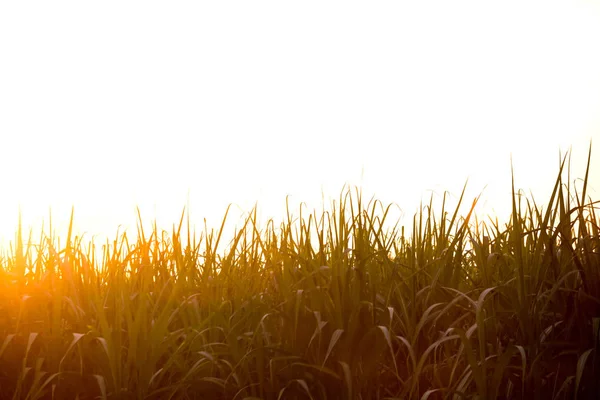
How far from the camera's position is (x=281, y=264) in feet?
10.7

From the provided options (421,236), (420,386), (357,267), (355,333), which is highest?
(421,236)

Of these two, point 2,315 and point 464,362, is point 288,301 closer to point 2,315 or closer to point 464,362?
point 464,362

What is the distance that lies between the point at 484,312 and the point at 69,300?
1865mm

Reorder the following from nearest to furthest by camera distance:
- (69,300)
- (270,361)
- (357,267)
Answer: (270,361) < (357,267) < (69,300)

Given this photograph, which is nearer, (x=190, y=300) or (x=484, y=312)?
(x=484, y=312)

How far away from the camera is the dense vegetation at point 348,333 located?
7.82 ft

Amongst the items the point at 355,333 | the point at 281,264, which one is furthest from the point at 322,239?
Result: the point at 355,333

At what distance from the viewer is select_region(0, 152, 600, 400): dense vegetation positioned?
7.82 ft

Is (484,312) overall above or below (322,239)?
below

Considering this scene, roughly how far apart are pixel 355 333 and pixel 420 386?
1.32ft

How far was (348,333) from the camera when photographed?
2.43 m

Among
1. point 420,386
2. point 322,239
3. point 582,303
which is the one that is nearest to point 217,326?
point 322,239

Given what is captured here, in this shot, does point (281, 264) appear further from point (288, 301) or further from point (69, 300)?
point (69, 300)

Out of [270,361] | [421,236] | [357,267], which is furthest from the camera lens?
[421,236]
